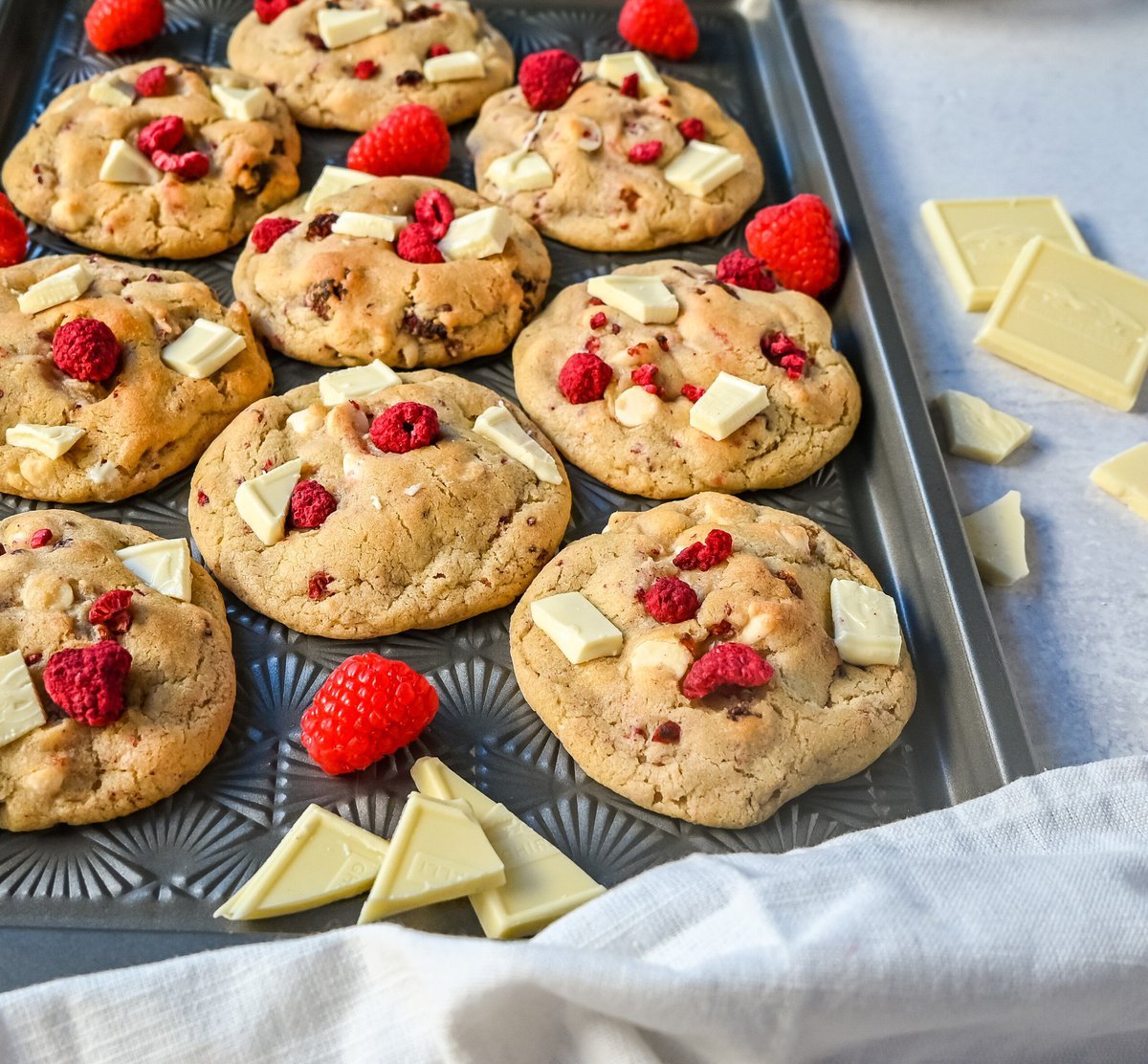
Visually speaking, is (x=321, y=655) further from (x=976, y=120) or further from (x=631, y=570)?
(x=976, y=120)

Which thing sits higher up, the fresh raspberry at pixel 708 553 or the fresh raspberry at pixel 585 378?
the fresh raspberry at pixel 585 378

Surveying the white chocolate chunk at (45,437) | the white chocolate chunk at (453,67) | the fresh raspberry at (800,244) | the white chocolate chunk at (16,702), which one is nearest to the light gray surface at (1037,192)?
the fresh raspberry at (800,244)

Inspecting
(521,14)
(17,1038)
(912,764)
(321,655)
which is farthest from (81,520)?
(521,14)

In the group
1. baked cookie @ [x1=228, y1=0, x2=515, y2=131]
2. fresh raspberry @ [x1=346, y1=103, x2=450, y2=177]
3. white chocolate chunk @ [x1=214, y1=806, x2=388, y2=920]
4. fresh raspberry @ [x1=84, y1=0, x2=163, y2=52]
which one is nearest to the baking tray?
white chocolate chunk @ [x1=214, y1=806, x2=388, y2=920]

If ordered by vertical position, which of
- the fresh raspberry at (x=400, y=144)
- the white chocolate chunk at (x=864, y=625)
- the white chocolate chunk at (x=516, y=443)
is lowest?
the white chocolate chunk at (x=864, y=625)

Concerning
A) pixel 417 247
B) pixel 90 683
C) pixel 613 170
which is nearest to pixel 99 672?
pixel 90 683

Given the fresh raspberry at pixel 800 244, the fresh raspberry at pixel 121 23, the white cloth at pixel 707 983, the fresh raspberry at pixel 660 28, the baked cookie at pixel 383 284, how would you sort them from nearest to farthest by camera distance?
the white cloth at pixel 707 983, the baked cookie at pixel 383 284, the fresh raspberry at pixel 800 244, the fresh raspberry at pixel 121 23, the fresh raspberry at pixel 660 28

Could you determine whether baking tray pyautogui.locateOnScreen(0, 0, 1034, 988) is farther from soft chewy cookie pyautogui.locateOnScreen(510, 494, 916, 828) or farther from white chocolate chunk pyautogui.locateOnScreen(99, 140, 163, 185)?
white chocolate chunk pyautogui.locateOnScreen(99, 140, 163, 185)

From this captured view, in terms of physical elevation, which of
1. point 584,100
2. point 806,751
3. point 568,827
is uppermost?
point 584,100

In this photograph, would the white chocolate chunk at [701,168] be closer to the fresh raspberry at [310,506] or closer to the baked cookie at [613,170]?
the baked cookie at [613,170]

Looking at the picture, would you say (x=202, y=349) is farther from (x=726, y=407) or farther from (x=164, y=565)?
(x=726, y=407)
